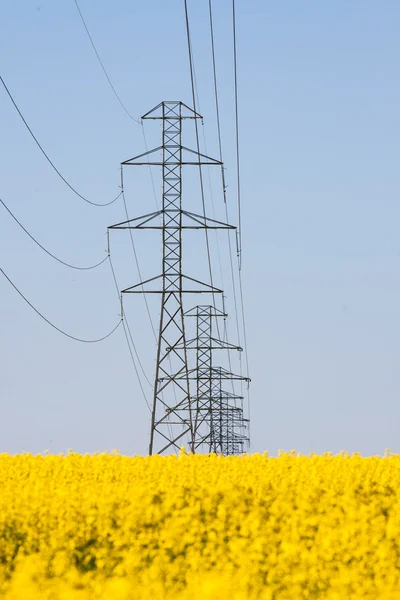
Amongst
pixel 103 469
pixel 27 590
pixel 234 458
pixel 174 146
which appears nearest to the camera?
pixel 27 590

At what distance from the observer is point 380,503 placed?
15062mm

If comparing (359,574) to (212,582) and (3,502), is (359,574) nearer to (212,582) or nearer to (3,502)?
(3,502)

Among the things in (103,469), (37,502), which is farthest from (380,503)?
(37,502)

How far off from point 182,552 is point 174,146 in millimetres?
20635

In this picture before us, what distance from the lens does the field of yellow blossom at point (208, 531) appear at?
11.9 metres

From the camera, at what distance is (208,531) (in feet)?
43.1

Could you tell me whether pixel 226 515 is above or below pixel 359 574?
above

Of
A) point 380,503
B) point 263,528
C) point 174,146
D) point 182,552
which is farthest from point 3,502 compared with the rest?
point 174,146

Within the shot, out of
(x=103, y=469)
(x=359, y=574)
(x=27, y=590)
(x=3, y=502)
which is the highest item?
(x=103, y=469)

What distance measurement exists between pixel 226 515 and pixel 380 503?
259cm

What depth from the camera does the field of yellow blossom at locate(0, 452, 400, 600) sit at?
11.9m

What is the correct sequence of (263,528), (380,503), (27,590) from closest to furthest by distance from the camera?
1. (27,590)
2. (263,528)
3. (380,503)

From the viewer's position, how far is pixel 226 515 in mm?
13445

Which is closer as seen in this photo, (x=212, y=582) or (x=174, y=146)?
(x=212, y=582)
